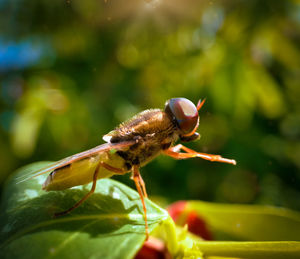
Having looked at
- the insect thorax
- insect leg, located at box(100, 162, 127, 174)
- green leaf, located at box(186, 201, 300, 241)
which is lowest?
green leaf, located at box(186, 201, 300, 241)

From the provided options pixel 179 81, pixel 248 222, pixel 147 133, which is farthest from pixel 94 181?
pixel 179 81

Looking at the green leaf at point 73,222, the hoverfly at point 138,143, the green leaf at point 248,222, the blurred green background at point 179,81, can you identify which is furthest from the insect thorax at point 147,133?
the blurred green background at point 179,81

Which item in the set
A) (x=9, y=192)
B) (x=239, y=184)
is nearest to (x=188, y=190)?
(x=239, y=184)

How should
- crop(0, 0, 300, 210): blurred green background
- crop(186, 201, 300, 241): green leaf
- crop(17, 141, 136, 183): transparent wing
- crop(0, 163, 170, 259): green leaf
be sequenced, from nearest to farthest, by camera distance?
crop(0, 163, 170, 259): green leaf, crop(17, 141, 136, 183): transparent wing, crop(186, 201, 300, 241): green leaf, crop(0, 0, 300, 210): blurred green background

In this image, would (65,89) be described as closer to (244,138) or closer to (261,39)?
(244,138)

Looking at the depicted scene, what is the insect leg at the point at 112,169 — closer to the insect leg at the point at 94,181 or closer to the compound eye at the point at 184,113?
the insect leg at the point at 94,181

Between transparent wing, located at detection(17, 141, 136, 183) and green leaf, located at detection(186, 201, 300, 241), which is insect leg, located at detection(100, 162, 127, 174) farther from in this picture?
green leaf, located at detection(186, 201, 300, 241)

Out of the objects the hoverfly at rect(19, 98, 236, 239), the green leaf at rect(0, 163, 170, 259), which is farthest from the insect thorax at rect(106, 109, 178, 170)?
the green leaf at rect(0, 163, 170, 259)
